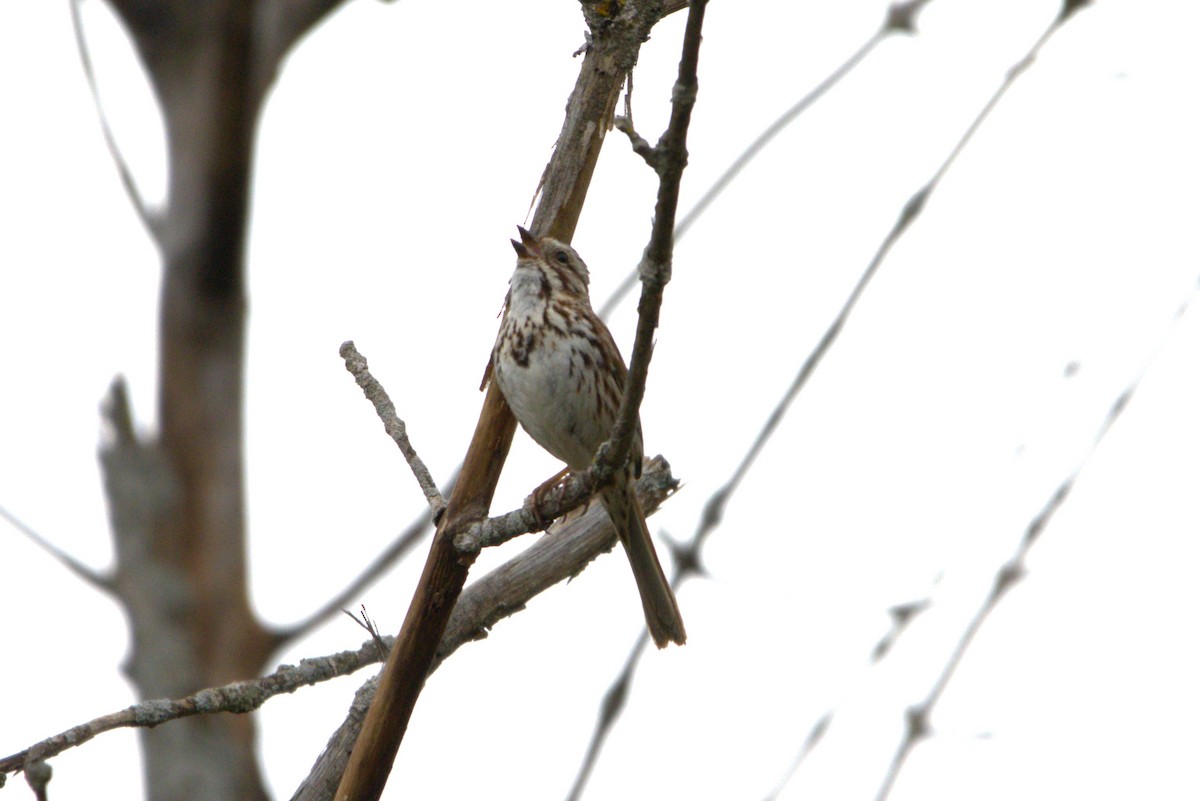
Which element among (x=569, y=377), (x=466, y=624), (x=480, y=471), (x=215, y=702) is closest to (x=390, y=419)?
(x=480, y=471)

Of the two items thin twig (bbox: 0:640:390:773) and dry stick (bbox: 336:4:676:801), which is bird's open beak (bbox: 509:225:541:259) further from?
thin twig (bbox: 0:640:390:773)

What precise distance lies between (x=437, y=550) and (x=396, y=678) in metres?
0.29

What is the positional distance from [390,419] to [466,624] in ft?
2.04

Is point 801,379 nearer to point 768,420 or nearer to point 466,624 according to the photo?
point 768,420

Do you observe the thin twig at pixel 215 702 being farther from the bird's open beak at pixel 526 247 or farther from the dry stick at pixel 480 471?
the bird's open beak at pixel 526 247

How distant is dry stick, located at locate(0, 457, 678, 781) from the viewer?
2.62 meters

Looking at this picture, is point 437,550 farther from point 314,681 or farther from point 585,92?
point 585,92

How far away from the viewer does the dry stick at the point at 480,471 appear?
281cm

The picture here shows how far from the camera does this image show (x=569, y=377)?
177 inches

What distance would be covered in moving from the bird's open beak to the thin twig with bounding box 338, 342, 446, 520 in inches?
25.8

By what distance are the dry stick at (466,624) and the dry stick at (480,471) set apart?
214 mm

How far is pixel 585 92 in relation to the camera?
11.4ft

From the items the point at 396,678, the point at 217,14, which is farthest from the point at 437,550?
the point at 217,14

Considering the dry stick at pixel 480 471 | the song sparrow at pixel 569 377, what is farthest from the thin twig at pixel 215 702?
the song sparrow at pixel 569 377
